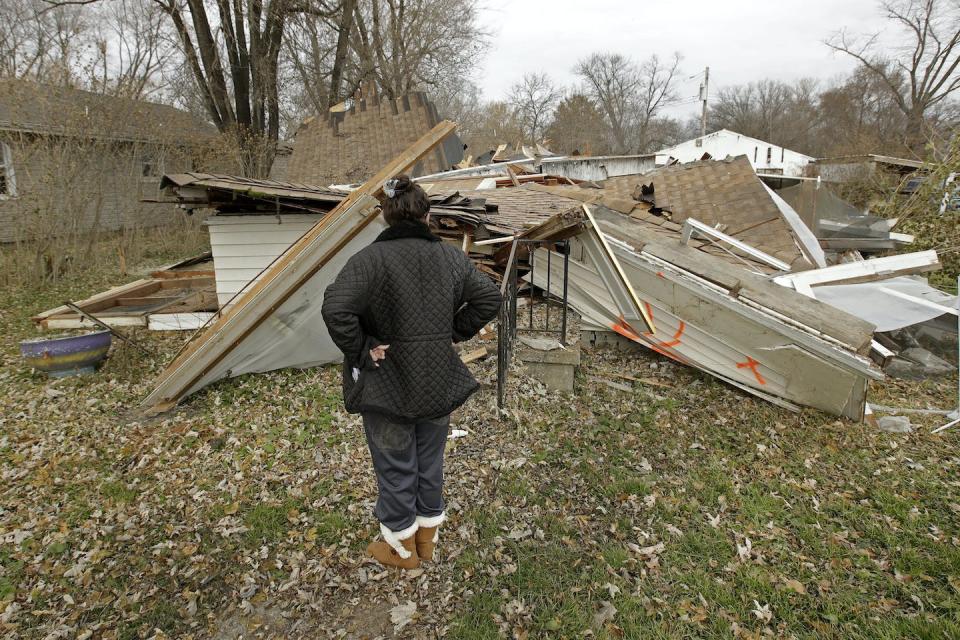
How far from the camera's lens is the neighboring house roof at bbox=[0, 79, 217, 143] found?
8.47m

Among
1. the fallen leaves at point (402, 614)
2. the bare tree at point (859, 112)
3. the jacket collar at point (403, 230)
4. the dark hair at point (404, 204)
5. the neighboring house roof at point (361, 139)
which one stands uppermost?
the bare tree at point (859, 112)

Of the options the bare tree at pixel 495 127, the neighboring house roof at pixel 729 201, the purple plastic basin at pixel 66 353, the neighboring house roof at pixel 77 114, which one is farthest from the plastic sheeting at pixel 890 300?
the bare tree at pixel 495 127

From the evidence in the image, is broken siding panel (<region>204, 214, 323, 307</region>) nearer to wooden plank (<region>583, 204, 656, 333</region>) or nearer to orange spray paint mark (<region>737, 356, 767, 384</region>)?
wooden plank (<region>583, 204, 656, 333</region>)

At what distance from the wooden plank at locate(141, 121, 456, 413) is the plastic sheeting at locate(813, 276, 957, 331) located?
4905 millimetres

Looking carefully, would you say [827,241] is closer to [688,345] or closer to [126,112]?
[688,345]

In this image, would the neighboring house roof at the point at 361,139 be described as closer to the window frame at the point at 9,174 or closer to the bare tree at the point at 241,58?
the bare tree at the point at 241,58

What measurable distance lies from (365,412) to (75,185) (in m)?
10.3

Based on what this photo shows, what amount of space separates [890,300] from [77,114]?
12702 mm

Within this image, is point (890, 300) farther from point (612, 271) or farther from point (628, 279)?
point (612, 271)

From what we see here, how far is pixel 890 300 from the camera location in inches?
232

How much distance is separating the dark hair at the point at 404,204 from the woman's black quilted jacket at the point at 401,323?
0.13ft

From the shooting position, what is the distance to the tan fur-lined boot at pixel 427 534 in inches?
107

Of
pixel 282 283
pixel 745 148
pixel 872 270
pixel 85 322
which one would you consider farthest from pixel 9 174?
pixel 745 148

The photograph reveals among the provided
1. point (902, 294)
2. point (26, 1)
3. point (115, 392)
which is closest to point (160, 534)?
point (115, 392)
